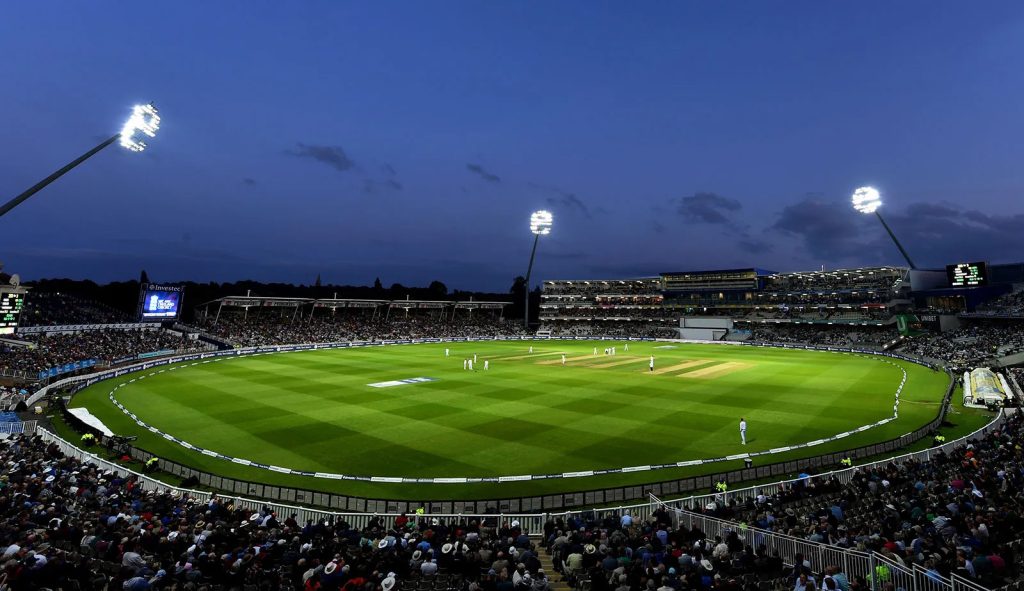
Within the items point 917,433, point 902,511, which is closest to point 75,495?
point 902,511

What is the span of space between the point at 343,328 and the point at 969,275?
95.4 metres

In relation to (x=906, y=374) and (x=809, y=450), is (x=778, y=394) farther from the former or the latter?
(x=906, y=374)

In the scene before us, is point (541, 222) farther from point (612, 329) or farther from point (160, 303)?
point (160, 303)

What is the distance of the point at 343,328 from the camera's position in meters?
88.4

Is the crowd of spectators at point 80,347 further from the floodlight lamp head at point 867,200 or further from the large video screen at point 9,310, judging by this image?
the floodlight lamp head at point 867,200

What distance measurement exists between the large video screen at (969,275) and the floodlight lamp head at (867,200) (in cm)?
1684

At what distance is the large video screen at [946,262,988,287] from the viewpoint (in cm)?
6512

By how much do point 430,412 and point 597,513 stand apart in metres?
17.1

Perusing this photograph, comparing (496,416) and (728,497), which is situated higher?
(728,497)

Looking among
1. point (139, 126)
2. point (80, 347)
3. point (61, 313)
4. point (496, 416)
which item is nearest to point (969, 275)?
Result: point (496, 416)

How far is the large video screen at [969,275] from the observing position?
65.1 metres

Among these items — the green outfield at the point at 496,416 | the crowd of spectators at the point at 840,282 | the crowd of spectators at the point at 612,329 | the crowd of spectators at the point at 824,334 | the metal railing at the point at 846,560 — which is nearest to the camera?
the metal railing at the point at 846,560

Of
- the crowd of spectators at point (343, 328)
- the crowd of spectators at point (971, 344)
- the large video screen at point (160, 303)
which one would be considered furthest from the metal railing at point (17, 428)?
the crowd of spectators at point (971, 344)

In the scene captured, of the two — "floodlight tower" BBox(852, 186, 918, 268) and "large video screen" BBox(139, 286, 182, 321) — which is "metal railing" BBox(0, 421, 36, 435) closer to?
"large video screen" BBox(139, 286, 182, 321)
